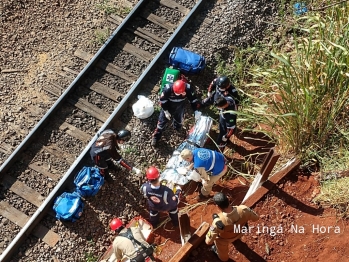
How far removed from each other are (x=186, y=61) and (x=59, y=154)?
9.30 feet

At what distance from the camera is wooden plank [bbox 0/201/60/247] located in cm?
823

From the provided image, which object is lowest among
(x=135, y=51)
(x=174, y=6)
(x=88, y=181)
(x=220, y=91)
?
(x=88, y=181)

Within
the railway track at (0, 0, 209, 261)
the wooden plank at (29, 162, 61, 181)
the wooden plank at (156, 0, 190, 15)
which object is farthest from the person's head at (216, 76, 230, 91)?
the wooden plank at (29, 162, 61, 181)

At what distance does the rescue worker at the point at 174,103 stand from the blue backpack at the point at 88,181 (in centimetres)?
119

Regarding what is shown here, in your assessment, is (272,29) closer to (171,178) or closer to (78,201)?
(171,178)

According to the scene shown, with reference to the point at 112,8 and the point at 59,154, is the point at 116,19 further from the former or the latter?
the point at 59,154

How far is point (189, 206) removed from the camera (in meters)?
8.47

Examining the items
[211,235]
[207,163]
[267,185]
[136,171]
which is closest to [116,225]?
[136,171]

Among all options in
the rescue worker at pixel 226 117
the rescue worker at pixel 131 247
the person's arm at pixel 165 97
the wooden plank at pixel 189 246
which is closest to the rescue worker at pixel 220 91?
the rescue worker at pixel 226 117

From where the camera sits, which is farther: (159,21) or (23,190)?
(159,21)

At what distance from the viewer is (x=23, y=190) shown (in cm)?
859

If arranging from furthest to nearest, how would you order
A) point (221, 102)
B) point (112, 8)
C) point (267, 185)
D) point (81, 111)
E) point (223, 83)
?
point (112, 8) < point (81, 111) < point (223, 83) < point (221, 102) < point (267, 185)

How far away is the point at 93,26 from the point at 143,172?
10.7 ft

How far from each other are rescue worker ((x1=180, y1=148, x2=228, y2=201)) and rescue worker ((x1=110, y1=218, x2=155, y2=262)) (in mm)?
1391
